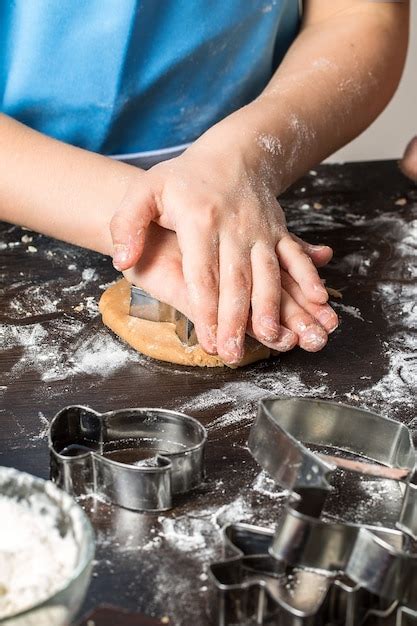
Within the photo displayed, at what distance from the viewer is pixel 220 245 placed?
2.83 feet

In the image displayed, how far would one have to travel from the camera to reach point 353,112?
118cm

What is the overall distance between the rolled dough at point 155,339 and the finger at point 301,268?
0.07 meters

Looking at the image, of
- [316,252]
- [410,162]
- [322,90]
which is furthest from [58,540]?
[410,162]

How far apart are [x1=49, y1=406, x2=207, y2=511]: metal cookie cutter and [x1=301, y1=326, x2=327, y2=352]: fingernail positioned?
0.18 m

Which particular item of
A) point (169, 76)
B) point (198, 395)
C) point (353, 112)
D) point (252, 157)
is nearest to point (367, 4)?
point (353, 112)

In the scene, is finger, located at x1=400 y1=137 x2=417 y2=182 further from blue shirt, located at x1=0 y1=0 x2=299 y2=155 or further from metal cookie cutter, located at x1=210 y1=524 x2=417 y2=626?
metal cookie cutter, located at x1=210 y1=524 x2=417 y2=626

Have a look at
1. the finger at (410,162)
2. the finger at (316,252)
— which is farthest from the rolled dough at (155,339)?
the finger at (410,162)

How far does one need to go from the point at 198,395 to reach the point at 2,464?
0.19 meters

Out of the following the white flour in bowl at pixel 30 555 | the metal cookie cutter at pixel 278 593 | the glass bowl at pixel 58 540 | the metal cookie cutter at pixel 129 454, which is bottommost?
the metal cookie cutter at pixel 129 454

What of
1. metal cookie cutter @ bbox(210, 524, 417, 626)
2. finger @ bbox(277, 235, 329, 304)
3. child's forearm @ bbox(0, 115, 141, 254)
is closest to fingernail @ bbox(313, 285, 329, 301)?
finger @ bbox(277, 235, 329, 304)

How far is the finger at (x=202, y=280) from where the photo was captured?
32.5 inches

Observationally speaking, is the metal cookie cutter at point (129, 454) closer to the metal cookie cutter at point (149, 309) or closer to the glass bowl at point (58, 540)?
the glass bowl at point (58, 540)

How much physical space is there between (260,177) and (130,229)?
0.18 meters

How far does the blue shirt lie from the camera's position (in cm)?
111
